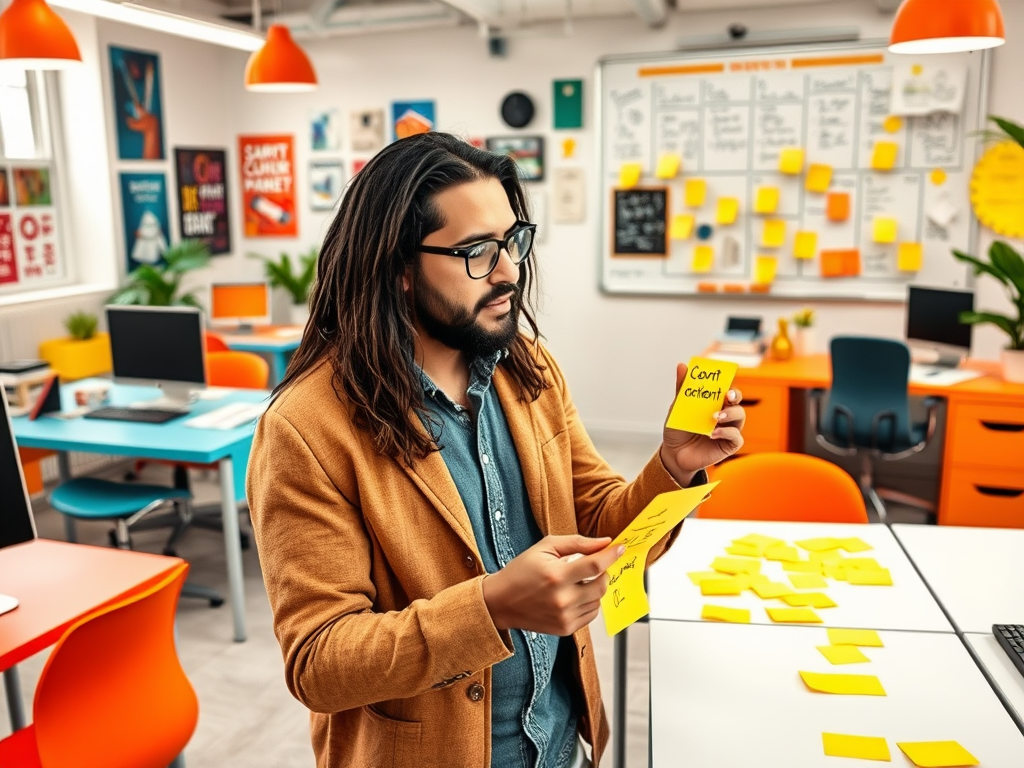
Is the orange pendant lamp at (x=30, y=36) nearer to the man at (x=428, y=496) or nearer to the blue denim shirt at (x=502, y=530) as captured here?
the man at (x=428, y=496)

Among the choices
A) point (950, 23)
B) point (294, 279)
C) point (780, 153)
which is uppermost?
point (950, 23)

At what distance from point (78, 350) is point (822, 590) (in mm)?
4421

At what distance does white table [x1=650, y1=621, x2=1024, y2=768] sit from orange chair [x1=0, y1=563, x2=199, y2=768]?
39.1 inches

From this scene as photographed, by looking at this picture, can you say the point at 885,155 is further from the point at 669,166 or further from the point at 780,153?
the point at 669,166

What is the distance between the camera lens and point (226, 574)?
400 centimetres

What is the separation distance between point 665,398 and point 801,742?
4504 mm

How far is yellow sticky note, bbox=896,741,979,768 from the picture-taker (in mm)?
1353

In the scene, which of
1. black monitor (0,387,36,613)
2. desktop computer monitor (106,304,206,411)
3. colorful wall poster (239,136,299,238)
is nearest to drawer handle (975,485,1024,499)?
desktop computer monitor (106,304,206,411)

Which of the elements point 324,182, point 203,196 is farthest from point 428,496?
point 203,196

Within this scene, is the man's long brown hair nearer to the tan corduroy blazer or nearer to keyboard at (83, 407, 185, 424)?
the tan corduroy blazer

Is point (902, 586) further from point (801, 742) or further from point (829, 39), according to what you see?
point (829, 39)

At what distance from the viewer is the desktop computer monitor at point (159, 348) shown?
3.74 meters

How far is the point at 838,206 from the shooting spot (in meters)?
5.22

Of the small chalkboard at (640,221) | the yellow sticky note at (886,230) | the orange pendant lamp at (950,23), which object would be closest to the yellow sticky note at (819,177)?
the yellow sticky note at (886,230)
